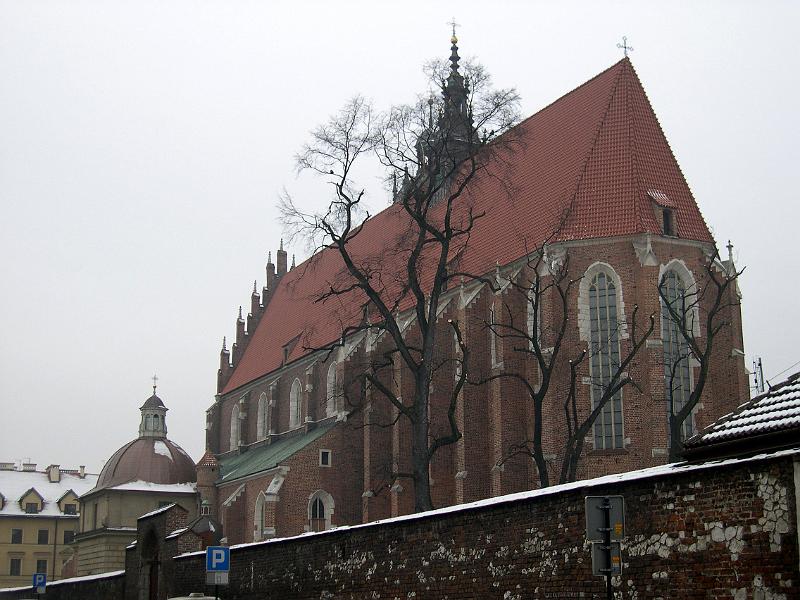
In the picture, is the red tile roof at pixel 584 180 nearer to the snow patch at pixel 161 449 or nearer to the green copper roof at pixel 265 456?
the green copper roof at pixel 265 456

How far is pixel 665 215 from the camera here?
35625mm

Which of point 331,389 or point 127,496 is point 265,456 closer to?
point 331,389

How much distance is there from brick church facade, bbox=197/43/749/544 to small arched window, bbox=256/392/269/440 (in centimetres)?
821

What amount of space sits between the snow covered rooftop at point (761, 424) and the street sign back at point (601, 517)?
2.00 m

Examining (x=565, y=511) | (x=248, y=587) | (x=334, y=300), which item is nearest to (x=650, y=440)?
(x=248, y=587)

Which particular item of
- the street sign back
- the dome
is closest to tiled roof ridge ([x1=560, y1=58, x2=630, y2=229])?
the street sign back

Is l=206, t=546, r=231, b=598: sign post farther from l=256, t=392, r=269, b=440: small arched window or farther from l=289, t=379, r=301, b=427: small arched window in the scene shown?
l=256, t=392, r=269, b=440: small arched window

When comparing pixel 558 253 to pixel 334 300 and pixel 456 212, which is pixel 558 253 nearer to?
pixel 456 212

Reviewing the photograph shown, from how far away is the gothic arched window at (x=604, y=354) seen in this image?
34.0 meters

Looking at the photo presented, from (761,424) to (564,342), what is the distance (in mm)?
22265

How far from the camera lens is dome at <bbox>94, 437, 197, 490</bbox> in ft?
182

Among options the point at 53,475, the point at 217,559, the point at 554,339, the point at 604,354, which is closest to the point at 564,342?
the point at 554,339

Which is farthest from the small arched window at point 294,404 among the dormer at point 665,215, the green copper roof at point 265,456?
the dormer at point 665,215

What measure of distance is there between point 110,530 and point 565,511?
43558mm
